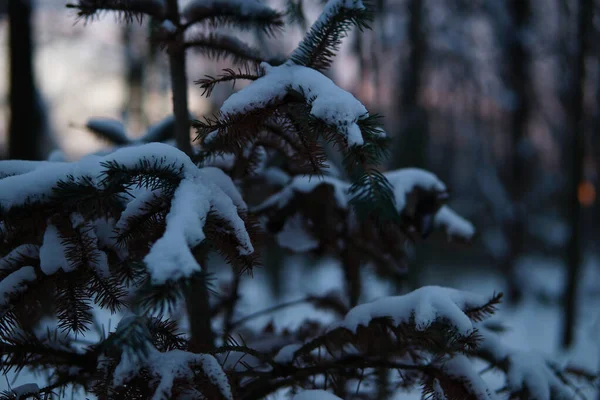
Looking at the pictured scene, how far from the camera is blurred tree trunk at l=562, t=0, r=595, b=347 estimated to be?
627cm

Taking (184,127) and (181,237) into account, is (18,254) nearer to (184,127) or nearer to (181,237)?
(181,237)

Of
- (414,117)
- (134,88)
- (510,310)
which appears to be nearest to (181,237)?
(414,117)

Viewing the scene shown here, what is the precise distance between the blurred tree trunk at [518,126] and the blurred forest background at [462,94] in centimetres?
3

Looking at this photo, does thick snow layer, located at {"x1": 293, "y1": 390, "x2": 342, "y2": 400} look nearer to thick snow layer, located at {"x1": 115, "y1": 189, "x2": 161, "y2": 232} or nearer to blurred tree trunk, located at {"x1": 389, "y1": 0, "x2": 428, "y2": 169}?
thick snow layer, located at {"x1": 115, "y1": 189, "x2": 161, "y2": 232}

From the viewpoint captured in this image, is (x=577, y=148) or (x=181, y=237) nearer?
(x=181, y=237)

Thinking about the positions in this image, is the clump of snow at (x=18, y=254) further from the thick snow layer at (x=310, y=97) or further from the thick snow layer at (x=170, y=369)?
the thick snow layer at (x=310, y=97)

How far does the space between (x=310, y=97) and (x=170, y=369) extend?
73 cm

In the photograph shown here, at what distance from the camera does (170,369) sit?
1.08 meters

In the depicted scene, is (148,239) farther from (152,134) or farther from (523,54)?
(523,54)

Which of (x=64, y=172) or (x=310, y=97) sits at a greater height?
(x=310, y=97)

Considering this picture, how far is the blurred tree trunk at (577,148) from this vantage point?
6.27m

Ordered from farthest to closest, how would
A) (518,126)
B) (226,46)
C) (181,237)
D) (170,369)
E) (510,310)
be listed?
(510,310) < (518,126) < (226,46) < (170,369) < (181,237)

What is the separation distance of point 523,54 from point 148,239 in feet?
33.3

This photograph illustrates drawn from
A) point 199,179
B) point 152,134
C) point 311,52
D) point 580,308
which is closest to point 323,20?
point 311,52
